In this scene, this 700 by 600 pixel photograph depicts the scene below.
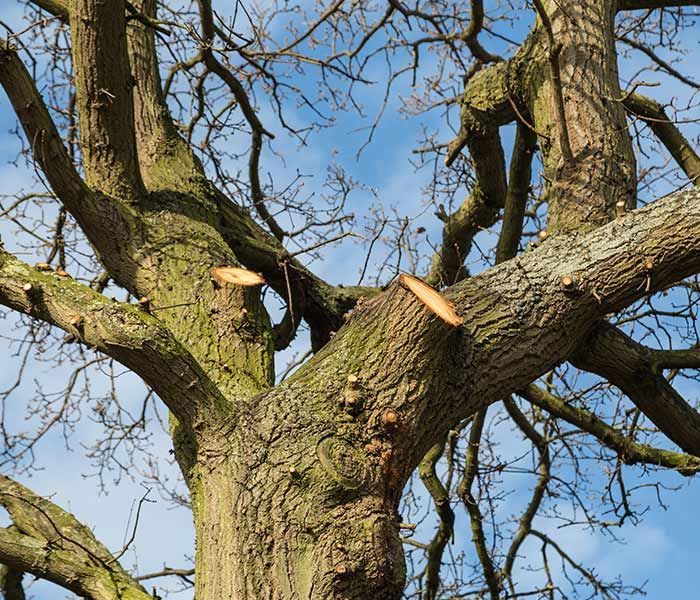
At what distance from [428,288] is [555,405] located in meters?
2.44

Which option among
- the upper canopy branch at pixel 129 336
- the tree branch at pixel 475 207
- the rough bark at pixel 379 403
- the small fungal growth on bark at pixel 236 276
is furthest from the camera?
the tree branch at pixel 475 207

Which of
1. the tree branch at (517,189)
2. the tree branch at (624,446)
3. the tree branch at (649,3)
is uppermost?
the tree branch at (649,3)

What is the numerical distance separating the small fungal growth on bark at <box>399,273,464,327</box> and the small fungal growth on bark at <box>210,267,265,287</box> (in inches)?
37.3

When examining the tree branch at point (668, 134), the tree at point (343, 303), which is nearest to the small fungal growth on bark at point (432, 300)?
the tree at point (343, 303)

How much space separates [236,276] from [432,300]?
118cm

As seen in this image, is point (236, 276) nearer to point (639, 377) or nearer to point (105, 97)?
point (105, 97)

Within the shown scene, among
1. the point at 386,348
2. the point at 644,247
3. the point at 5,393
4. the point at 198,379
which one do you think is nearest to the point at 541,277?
the point at 644,247

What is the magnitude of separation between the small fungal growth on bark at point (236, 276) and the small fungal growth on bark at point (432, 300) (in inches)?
37.3

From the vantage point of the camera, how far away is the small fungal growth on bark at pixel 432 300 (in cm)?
352

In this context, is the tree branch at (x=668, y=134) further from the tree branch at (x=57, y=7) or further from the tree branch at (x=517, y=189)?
the tree branch at (x=57, y=7)

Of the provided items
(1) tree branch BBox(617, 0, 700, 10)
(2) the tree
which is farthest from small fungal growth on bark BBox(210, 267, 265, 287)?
(1) tree branch BBox(617, 0, 700, 10)

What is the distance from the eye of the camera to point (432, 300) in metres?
3.56

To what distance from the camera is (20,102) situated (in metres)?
4.16

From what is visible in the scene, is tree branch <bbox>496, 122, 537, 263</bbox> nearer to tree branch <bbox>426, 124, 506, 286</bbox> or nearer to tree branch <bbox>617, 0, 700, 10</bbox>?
tree branch <bbox>426, 124, 506, 286</bbox>
